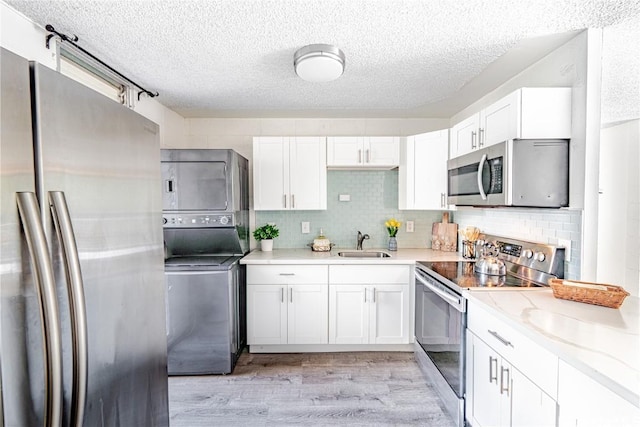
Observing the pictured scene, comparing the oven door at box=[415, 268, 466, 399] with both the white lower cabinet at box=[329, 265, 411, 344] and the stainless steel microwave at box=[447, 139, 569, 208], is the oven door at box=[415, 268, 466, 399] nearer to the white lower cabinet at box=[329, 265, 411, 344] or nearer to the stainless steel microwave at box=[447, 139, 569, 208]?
the white lower cabinet at box=[329, 265, 411, 344]

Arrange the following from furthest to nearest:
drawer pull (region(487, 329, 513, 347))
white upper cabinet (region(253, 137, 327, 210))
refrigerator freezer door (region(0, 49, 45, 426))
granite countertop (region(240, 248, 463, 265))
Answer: white upper cabinet (region(253, 137, 327, 210)) < granite countertop (region(240, 248, 463, 265)) < drawer pull (region(487, 329, 513, 347)) < refrigerator freezer door (region(0, 49, 45, 426))

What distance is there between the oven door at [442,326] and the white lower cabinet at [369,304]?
0.16 m

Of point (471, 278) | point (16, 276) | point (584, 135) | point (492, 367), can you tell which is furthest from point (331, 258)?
point (16, 276)

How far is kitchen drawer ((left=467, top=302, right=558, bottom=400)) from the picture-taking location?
3.87ft

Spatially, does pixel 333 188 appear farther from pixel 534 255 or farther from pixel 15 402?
pixel 15 402

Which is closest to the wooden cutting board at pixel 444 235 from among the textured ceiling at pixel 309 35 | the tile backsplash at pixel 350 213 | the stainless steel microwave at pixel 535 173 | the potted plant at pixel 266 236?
the tile backsplash at pixel 350 213

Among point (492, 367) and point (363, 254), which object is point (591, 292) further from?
point (363, 254)

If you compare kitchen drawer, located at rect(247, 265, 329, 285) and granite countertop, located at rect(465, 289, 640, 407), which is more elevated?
granite countertop, located at rect(465, 289, 640, 407)

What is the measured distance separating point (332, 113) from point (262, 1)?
71.0 inches

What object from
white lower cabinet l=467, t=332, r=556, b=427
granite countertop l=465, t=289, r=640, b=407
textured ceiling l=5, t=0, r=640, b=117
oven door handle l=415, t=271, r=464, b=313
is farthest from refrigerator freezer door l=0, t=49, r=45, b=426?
oven door handle l=415, t=271, r=464, b=313

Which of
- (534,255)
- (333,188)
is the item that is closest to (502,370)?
(534,255)

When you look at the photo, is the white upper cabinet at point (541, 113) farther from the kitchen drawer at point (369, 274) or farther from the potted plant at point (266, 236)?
the potted plant at point (266, 236)

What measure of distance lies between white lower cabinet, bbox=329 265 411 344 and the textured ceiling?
1.56 meters

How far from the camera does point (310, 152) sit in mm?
3047
